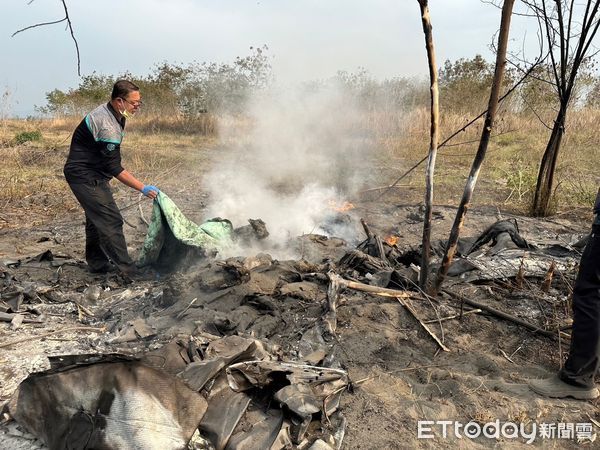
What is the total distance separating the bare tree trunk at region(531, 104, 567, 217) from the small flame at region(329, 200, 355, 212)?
318 centimetres

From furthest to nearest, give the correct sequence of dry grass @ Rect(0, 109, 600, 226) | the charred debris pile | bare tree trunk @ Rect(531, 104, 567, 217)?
dry grass @ Rect(0, 109, 600, 226) < bare tree trunk @ Rect(531, 104, 567, 217) < the charred debris pile

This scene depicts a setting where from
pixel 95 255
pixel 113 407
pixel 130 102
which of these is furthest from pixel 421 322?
pixel 95 255

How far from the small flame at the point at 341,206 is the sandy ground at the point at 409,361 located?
361cm

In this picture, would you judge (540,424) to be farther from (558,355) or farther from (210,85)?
(210,85)

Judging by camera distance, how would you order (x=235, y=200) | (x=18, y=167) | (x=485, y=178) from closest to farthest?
(x=235, y=200)
(x=485, y=178)
(x=18, y=167)

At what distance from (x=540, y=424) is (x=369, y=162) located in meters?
9.41

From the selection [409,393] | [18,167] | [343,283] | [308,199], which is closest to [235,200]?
[308,199]

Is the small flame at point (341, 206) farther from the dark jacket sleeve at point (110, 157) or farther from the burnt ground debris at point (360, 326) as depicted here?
the dark jacket sleeve at point (110, 157)

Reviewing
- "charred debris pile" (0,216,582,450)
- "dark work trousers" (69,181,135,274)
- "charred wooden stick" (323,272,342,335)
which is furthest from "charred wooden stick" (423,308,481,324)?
"dark work trousers" (69,181,135,274)

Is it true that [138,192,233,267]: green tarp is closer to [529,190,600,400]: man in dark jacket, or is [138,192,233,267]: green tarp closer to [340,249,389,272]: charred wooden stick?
[340,249,389,272]: charred wooden stick

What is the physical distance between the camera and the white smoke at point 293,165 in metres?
7.12

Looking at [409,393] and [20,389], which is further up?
[20,389]

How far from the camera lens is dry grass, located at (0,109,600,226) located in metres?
8.52

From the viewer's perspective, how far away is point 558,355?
10.4 feet
